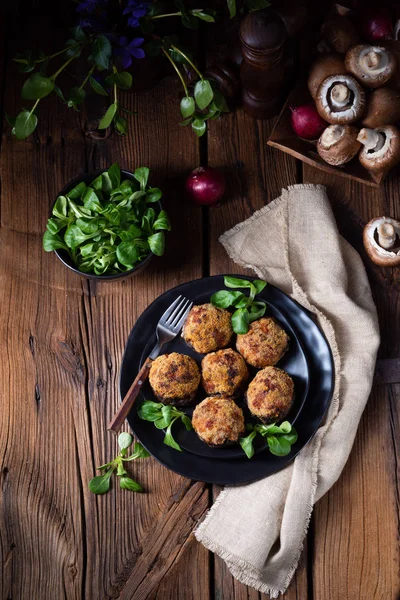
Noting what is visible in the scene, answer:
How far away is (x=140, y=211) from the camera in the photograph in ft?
4.96

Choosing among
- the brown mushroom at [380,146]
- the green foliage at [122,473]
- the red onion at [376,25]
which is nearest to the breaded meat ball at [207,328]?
the green foliage at [122,473]

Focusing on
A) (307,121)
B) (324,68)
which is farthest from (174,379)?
(324,68)

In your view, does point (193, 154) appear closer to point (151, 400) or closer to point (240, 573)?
point (151, 400)

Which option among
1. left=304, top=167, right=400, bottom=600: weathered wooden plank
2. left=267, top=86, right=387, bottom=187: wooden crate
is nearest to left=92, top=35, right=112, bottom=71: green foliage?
left=267, top=86, right=387, bottom=187: wooden crate

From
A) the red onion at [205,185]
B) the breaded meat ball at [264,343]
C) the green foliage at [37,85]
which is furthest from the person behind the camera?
the red onion at [205,185]

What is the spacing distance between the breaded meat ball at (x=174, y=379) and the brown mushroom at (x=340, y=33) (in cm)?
82

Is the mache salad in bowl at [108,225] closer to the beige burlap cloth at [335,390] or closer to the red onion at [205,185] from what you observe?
the red onion at [205,185]

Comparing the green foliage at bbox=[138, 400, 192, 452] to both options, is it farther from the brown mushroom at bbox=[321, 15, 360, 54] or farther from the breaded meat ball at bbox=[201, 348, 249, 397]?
the brown mushroom at bbox=[321, 15, 360, 54]

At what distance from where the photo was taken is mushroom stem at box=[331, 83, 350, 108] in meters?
1.49

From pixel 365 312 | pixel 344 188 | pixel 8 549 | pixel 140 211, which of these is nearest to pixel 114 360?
pixel 140 211

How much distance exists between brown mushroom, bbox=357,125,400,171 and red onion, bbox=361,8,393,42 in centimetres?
23

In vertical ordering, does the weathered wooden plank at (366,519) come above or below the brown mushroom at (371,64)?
below

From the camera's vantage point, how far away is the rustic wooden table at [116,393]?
152 centimetres

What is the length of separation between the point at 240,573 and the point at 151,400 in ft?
1.43
